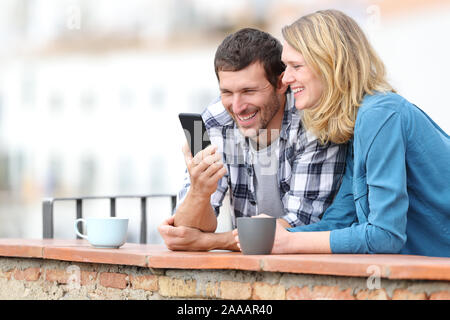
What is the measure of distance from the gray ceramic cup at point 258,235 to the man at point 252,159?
0.29 meters

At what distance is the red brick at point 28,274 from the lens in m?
2.20

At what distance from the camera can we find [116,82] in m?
18.8

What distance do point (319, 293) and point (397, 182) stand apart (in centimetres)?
38

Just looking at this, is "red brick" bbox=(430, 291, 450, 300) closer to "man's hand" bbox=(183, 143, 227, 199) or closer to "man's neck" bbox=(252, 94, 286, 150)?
"man's hand" bbox=(183, 143, 227, 199)

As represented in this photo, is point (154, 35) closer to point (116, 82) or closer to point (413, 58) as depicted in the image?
point (116, 82)

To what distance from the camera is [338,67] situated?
6.40 ft

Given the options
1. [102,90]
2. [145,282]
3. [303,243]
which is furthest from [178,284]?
[102,90]

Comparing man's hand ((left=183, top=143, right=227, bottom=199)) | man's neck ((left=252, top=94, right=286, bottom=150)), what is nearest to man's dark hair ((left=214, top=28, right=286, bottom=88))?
man's neck ((left=252, top=94, right=286, bottom=150))

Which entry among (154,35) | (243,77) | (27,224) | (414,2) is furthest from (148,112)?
(243,77)

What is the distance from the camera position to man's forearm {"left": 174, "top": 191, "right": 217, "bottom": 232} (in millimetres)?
2133

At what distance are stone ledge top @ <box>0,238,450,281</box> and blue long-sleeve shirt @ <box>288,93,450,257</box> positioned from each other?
7 cm

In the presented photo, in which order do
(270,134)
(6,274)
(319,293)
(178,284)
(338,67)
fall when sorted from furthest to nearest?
(270,134) < (6,274) < (338,67) < (178,284) < (319,293)

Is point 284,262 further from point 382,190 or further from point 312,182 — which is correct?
point 312,182

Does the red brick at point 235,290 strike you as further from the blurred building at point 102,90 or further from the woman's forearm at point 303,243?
the blurred building at point 102,90
